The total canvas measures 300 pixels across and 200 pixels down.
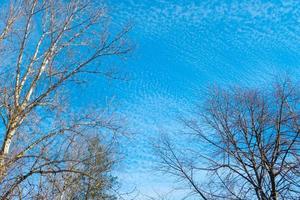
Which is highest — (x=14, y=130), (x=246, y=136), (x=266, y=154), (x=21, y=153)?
(x=246, y=136)

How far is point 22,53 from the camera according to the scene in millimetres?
8492

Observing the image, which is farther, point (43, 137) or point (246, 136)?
point (246, 136)

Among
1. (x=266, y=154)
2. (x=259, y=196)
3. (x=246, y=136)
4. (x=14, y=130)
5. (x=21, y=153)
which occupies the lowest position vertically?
(x=21, y=153)

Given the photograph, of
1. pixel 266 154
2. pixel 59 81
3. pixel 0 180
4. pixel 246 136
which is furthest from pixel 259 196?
pixel 0 180

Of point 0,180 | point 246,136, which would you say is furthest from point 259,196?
point 0,180

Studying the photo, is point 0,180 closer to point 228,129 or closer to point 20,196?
point 20,196

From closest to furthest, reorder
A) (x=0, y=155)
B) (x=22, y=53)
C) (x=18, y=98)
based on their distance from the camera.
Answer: (x=0, y=155), (x=18, y=98), (x=22, y=53)

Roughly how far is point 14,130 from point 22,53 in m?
1.93

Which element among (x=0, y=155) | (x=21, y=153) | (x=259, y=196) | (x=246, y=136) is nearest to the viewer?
(x=0, y=155)

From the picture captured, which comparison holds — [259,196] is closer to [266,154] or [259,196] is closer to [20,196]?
[266,154]

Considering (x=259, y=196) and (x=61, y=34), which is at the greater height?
(x=61, y=34)

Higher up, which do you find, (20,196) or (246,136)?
(246,136)

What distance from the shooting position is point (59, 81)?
26.9 ft

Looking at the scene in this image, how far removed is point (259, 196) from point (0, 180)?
6.83m
